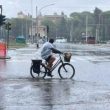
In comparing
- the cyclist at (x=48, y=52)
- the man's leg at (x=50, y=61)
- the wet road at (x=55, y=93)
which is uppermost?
the cyclist at (x=48, y=52)

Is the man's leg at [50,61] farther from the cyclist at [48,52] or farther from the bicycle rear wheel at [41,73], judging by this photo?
the bicycle rear wheel at [41,73]

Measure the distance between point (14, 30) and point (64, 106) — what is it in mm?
167192

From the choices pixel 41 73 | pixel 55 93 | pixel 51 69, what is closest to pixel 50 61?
pixel 51 69

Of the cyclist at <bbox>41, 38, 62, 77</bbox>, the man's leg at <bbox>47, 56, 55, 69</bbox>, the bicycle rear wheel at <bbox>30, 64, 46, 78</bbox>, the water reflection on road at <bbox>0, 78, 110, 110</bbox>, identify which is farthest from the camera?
the bicycle rear wheel at <bbox>30, 64, 46, 78</bbox>

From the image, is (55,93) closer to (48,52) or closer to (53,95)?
(53,95)

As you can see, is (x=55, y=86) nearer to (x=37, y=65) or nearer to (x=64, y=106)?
(x=37, y=65)

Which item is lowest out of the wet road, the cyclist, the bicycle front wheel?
the wet road

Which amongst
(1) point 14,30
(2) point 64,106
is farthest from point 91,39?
(2) point 64,106

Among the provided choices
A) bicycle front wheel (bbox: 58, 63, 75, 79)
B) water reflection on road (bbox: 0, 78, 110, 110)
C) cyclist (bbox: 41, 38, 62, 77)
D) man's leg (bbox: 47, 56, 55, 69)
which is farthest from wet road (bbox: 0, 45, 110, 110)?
cyclist (bbox: 41, 38, 62, 77)

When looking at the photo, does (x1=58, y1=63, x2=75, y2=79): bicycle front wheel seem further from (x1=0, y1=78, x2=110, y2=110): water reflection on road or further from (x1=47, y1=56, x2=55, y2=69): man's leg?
(x1=0, y1=78, x2=110, y2=110): water reflection on road

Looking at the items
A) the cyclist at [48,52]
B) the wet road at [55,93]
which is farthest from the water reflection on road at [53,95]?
the cyclist at [48,52]

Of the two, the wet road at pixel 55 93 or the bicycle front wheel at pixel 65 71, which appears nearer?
the wet road at pixel 55 93

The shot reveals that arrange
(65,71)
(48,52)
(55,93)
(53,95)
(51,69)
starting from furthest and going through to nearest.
Result: 1. (65,71)
2. (51,69)
3. (48,52)
4. (55,93)
5. (53,95)

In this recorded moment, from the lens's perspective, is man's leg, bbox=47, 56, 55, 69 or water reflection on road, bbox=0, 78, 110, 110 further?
man's leg, bbox=47, 56, 55, 69
